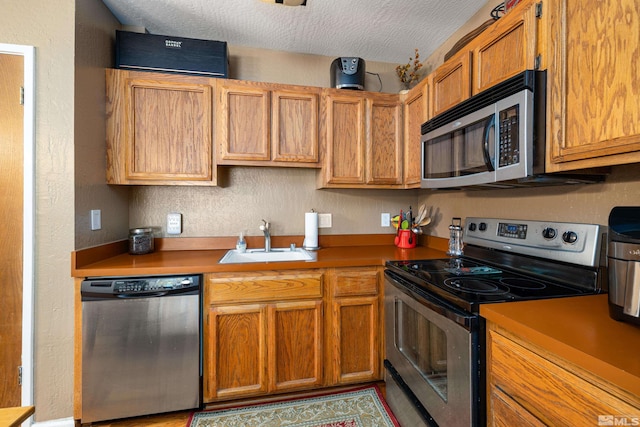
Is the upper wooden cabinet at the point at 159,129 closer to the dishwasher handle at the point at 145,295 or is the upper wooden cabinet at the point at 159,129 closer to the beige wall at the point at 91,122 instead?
the beige wall at the point at 91,122

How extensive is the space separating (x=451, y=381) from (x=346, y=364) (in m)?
0.87

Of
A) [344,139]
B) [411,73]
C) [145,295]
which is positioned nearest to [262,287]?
[145,295]

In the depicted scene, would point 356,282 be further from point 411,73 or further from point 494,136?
point 411,73

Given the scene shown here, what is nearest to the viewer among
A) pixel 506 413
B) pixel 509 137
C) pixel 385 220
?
pixel 506 413

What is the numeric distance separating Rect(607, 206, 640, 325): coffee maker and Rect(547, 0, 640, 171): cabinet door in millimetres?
184

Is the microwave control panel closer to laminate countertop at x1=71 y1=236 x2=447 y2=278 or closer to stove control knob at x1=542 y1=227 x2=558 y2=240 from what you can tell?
stove control knob at x1=542 y1=227 x2=558 y2=240

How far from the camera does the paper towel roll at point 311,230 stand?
7.28 feet

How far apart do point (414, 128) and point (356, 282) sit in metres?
1.19

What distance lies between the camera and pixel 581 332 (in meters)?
0.78

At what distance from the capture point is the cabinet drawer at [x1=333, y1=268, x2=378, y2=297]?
1793 mm

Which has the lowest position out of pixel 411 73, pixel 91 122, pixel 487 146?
pixel 487 146

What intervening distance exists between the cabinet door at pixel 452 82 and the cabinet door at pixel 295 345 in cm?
144

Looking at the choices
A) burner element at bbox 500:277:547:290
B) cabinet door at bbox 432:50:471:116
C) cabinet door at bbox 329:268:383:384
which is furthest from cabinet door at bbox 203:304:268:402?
cabinet door at bbox 432:50:471:116

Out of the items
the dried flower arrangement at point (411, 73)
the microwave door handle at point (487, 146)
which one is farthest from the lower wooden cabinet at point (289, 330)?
the dried flower arrangement at point (411, 73)
